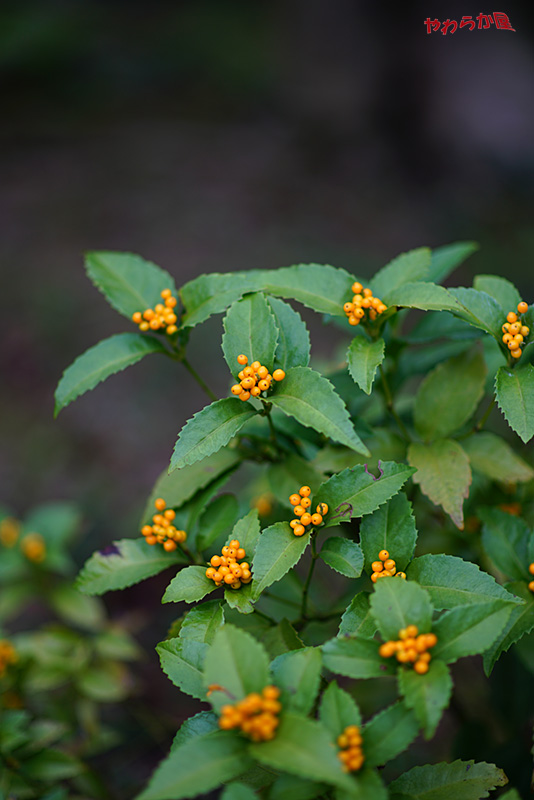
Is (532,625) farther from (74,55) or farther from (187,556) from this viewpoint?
(74,55)

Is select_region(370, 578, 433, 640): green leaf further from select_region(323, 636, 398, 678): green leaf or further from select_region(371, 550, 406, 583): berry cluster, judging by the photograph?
select_region(371, 550, 406, 583): berry cluster

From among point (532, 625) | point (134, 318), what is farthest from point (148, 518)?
point (532, 625)

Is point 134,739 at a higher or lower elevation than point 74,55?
lower

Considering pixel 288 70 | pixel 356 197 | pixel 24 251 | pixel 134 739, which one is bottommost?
pixel 134 739

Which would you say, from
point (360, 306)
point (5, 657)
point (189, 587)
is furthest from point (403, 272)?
point (5, 657)

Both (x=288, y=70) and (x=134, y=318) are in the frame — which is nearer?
(x=134, y=318)

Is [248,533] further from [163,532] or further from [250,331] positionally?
[250,331]
